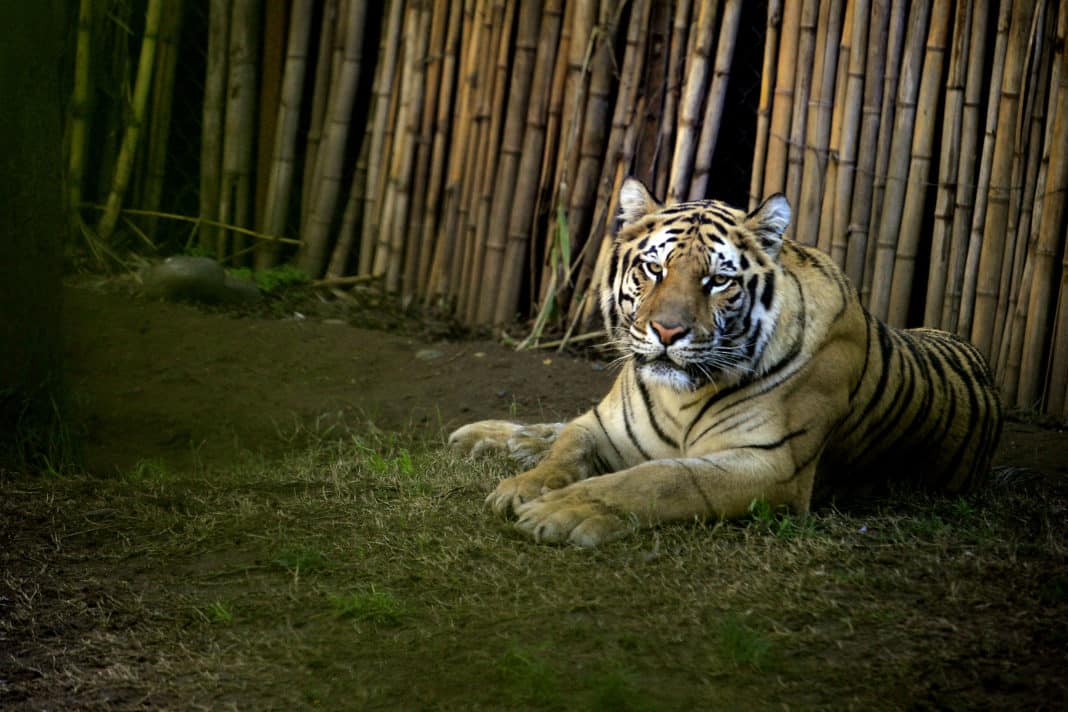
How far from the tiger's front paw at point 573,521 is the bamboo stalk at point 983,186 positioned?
2.65 m

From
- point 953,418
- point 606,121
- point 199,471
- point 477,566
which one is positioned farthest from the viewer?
point 606,121

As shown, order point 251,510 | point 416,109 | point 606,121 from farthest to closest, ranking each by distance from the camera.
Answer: point 416,109 < point 606,121 < point 251,510

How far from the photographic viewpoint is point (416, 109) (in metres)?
6.32

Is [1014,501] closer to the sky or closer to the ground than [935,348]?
closer to the ground

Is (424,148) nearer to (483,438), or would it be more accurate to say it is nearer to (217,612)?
(483,438)

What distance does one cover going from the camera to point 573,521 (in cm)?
290

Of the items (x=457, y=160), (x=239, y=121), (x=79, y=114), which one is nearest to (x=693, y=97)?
(x=457, y=160)

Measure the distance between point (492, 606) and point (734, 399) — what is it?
110 centimetres

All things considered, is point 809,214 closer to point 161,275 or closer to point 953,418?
point 953,418

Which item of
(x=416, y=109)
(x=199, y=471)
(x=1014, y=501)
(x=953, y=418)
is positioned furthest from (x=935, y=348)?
(x=416, y=109)

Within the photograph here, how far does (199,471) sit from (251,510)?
92 cm

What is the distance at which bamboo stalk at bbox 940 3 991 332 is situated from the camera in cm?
485

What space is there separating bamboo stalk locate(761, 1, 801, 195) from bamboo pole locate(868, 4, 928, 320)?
448 mm

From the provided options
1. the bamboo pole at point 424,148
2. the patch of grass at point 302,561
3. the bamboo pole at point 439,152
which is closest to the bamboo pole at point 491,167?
the bamboo pole at point 439,152
